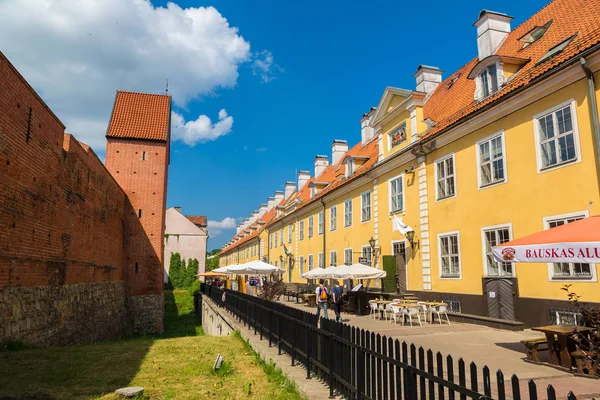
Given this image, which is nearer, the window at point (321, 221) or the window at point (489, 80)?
the window at point (489, 80)

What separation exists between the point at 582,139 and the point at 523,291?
428 cm

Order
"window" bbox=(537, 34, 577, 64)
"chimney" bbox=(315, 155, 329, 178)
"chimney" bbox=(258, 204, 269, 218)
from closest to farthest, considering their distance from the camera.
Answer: "window" bbox=(537, 34, 577, 64), "chimney" bbox=(315, 155, 329, 178), "chimney" bbox=(258, 204, 269, 218)

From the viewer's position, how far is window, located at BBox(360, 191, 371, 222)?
2166 centimetres

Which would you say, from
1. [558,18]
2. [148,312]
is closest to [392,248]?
[558,18]

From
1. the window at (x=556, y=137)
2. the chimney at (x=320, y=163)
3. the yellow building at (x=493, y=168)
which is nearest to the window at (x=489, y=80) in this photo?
the yellow building at (x=493, y=168)

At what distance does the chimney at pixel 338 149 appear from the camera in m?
35.9

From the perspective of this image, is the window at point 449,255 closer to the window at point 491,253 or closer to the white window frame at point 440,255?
the white window frame at point 440,255

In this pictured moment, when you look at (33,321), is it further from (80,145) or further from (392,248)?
(392,248)

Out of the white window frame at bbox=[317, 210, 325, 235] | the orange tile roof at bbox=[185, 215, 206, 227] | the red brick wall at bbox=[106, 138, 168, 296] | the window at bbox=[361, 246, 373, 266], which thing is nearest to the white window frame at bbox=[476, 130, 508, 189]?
the window at bbox=[361, 246, 373, 266]

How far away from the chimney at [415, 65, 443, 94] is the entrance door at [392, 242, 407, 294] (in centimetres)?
830

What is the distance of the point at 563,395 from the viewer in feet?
17.6

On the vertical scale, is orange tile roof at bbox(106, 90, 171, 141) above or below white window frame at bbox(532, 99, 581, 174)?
above

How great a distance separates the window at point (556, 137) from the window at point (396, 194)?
7.24 metres

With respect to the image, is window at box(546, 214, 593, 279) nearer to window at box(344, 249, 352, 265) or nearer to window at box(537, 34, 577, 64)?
window at box(537, 34, 577, 64)
